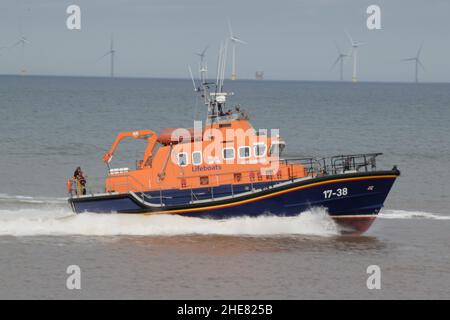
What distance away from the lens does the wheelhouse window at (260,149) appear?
2355 centimetres

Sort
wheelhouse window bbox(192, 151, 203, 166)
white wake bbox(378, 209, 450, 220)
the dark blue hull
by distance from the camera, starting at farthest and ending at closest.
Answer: white wake bbox(378, 209, 450, 220)
wheelhouse window bbox(192, 151, 203, 166)
the dark blue hull

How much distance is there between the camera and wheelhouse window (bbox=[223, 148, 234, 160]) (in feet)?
77.4

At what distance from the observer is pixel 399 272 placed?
19719 mm

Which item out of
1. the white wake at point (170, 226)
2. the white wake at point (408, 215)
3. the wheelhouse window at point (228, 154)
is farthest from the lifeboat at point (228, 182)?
the white wake at point (408, 215)

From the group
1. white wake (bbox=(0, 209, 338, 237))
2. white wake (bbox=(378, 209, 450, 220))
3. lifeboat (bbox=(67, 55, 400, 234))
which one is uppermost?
lifeboat (bbox=(67, 55, 400, 234))

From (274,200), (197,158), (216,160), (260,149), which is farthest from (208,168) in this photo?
(274,200)

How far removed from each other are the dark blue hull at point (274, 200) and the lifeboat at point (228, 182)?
29 mm

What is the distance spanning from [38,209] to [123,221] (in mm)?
4985

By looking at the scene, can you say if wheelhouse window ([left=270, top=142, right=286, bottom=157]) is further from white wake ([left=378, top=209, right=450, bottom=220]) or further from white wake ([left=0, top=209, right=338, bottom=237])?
white wake ([left=378, top=209, right=450, bottom=220])

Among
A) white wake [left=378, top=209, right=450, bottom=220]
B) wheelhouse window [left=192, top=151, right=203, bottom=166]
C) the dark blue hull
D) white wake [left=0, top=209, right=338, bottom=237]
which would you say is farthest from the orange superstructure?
white wake [left=378, top=209, right=450, bottom=220]

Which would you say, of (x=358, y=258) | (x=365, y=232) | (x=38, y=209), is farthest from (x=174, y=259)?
(x=38, y=209)
